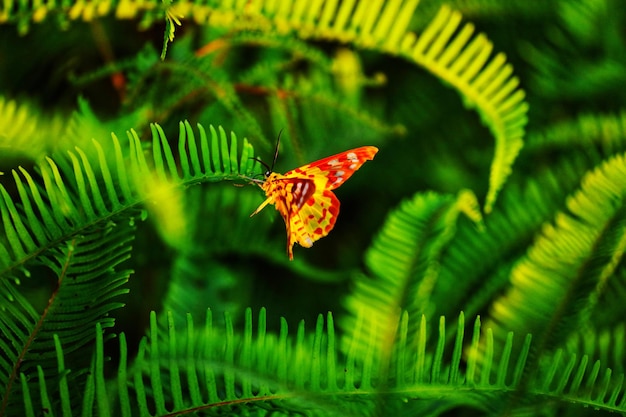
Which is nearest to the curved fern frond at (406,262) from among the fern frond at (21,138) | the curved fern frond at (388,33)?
the curved fern frond at (388,33)

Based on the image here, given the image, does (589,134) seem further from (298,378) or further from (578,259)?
(298,378)

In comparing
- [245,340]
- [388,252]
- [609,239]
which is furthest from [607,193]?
[245,340]

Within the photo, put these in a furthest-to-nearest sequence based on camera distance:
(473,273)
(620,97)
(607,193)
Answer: (620,97), (473,273), (607,193)

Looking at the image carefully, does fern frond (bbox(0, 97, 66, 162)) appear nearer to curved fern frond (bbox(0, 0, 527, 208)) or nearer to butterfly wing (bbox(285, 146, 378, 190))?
curved fern frond (bbox(0, 0, 527, 208))

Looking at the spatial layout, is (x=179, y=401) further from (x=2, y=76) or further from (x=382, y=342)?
(x=2, y=76)

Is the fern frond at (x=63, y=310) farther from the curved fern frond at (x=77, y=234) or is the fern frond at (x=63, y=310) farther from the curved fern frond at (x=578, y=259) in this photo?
the curved fern frond at (x=578, y=259)

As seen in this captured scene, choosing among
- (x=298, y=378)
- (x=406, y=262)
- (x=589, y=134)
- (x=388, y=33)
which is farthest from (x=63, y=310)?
(x=589, y=134)
